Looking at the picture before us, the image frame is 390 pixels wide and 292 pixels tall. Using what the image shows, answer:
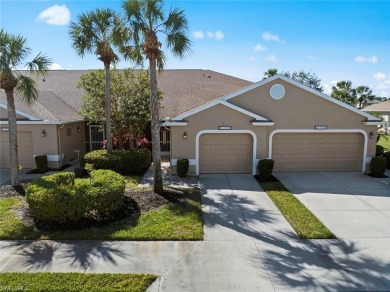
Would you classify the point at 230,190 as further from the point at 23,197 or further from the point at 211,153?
the point at 23,197

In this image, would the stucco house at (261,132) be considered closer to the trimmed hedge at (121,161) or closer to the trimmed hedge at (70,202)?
the trimmed hedge at (121,161)

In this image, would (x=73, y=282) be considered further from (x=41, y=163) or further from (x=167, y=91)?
(x=167, y=91)

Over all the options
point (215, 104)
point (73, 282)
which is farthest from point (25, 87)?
point (73, 282)

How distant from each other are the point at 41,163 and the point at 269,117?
12024 millimetres

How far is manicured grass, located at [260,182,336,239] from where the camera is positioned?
25.2 feet

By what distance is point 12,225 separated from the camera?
26.1 feet

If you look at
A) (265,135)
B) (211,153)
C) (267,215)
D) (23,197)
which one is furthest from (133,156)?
(267,215)

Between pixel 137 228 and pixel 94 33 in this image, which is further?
pixel 94 33

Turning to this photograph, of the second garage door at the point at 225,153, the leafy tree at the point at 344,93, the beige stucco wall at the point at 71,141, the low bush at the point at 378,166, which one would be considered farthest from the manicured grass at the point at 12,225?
the leafy tree at the point at 344,93

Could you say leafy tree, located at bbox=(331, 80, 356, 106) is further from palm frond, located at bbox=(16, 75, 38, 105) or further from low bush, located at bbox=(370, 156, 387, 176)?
palm frond, located at bbox=(16, 75, 38, 105)

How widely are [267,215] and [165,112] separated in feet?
34.7

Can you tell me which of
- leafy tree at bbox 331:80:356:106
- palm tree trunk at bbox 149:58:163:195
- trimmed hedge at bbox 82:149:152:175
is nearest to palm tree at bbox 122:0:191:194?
→ palm tree trunk at bbox 149:58:163:195

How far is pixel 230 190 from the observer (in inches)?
464

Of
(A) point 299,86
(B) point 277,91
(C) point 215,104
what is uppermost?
(A) point 299,86
